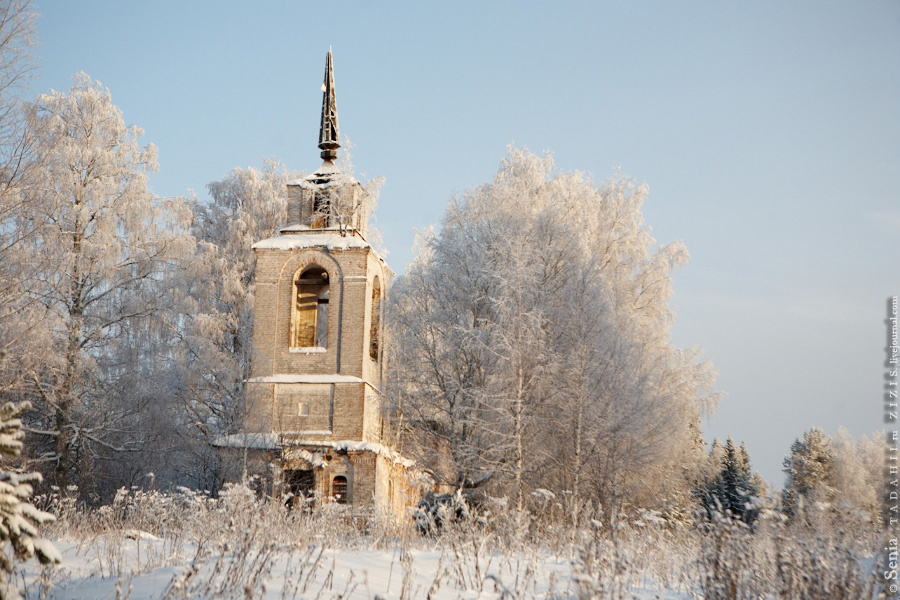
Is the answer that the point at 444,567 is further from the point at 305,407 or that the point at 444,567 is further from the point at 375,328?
the point at 375,328

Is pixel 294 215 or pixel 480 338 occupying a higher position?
pixel 294 215

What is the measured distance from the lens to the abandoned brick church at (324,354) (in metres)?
23.1

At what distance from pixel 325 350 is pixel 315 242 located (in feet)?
10.0

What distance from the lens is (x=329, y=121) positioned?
26750 millimetres

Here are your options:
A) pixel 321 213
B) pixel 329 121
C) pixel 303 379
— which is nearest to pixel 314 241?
pixel 321 213

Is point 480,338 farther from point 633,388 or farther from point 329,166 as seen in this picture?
point 329,166

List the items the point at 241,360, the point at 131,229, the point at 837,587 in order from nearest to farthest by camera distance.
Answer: the point at 837,587
the point at 131,229
the point at 241,360

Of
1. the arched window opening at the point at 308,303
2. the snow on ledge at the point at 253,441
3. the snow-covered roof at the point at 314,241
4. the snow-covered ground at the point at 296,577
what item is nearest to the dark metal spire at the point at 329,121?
the snow-covered roof at the point at 314,241

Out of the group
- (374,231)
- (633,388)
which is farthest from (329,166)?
(633,388)

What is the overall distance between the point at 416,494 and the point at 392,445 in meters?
1.78

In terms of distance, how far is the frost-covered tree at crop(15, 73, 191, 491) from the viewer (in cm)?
2195

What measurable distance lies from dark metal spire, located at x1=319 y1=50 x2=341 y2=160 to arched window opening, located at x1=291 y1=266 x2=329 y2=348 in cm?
364

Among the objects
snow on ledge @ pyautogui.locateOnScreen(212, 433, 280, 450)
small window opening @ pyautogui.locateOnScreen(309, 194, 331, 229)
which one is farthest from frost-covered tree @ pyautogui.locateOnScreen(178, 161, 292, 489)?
small window opening @ pyautogui.locateOnScreen(309, 194, 331, 229)

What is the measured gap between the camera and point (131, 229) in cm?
2345
